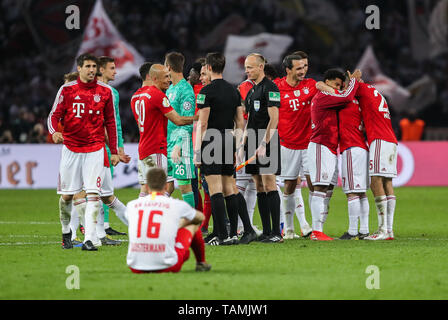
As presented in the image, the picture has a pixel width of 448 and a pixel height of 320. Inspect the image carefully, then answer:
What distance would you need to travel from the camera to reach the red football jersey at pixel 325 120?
1121 cm

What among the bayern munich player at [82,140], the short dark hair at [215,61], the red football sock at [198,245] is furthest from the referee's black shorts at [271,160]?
the red football sock at [198,245]

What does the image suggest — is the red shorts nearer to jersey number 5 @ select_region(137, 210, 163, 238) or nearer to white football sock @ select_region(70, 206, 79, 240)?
jersey number 5 @ select_region(137, 210, 163, 238)

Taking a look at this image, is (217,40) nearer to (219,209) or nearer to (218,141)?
(218,141)

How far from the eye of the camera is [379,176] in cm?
1138

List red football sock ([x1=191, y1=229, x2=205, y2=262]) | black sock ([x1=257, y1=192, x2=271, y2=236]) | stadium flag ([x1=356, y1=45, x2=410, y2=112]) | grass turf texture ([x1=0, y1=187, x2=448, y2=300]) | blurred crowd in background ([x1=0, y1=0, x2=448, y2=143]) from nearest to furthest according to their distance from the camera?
1. grass turf texture ([x1=0, y1=187, x2=448, y2=300])
2. red football sock ([x1=191, y1=229, x2=205, y2=262])
3. black sock ([x1=257, y1=192, x2=271, y2=236])
4. stadium flag ([x1=356, y1=45, x2=410, y2=112])
5. blurred crowd in background ([x1=0, y1=0, x2=448, y2=143])

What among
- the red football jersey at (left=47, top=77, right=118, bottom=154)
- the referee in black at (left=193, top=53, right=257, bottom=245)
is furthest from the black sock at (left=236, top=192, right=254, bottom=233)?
the red football jersey at (left=47, top=77, right=118, bottom=154)

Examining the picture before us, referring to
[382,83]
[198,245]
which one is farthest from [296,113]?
[382,83]

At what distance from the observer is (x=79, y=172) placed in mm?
→ 10242

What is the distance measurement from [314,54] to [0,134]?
13.7 meters

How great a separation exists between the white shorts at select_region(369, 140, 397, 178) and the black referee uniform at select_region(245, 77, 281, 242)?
1.42 m

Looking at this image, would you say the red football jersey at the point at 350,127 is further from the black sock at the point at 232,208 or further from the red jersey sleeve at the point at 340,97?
the black sock at the point at 232,208

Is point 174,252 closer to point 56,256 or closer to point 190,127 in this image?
point 56,256

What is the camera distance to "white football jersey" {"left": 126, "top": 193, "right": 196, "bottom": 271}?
7.54m

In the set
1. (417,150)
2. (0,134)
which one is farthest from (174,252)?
(0,134)
